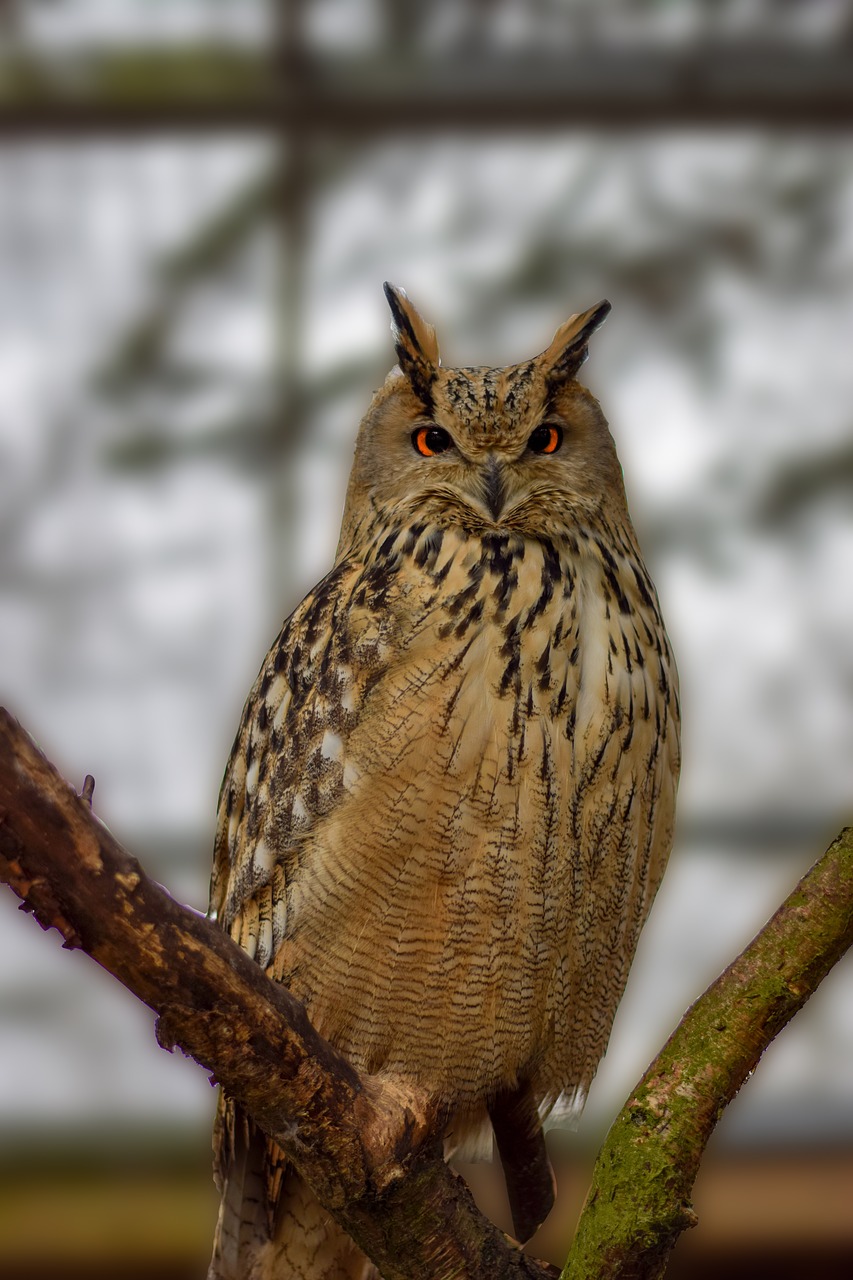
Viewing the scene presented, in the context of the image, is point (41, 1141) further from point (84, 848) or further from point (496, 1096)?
point (84, 848)

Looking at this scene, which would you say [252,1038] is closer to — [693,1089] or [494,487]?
[693,1089]

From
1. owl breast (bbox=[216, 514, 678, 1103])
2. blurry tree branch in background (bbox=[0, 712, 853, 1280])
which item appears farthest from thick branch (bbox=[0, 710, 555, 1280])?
owl breast (bbox=[216, 514, 678, 1103])

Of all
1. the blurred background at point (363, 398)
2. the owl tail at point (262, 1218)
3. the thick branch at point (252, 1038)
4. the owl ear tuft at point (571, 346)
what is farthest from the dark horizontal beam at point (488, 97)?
the thick branch at point (252, 1038)

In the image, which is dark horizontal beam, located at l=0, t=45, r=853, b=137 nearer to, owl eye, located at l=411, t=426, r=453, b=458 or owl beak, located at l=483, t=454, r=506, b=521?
owl eye, located at l=411, t=426, r=453, b=458

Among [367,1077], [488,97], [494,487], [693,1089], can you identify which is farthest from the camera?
[488,97]

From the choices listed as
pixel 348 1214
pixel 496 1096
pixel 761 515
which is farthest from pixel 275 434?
pixel 348 1214

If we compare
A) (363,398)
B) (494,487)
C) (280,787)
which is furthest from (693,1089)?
(363,398)

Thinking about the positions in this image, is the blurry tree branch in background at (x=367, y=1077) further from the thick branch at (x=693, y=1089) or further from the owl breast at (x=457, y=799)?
the owl breast at (x=457, y=799)
